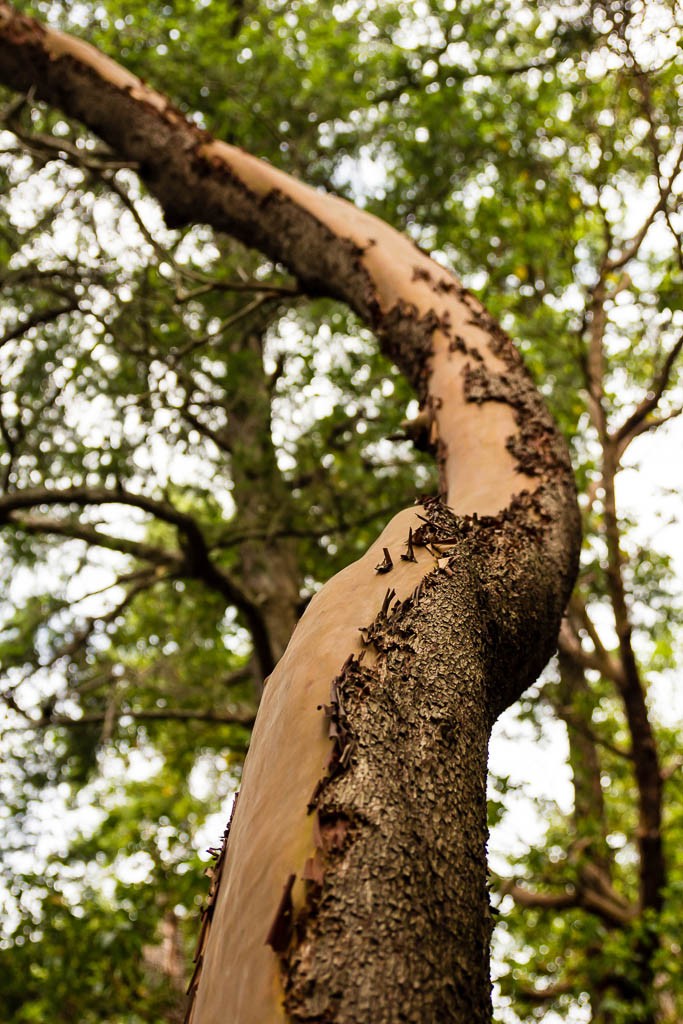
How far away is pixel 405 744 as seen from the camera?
124 centimetres

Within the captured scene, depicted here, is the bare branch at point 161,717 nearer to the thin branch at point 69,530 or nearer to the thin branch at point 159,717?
the thin branch at point 159,717

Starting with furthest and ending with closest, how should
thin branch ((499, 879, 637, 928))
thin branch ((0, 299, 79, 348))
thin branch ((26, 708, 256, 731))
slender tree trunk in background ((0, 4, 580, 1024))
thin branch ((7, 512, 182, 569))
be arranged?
thin branch ((499, 879, 637, 928)) < thin branch ((26, 708, 256, 731)) < thin branch ((0, 299, 79, 348)) < thin branch ((7, 512, 182, 569)) < slender tree trunk in background ((0, 4, 580, 1024))

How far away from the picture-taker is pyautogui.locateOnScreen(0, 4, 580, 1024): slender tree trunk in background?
3.33 ft

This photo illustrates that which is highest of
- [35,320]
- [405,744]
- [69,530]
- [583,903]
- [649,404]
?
[35,320]

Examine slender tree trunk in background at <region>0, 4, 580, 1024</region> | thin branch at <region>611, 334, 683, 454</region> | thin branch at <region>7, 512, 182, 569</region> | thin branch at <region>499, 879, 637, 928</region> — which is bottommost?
slender tree trunk in background at <region>0, 4, 580, 1024</region>

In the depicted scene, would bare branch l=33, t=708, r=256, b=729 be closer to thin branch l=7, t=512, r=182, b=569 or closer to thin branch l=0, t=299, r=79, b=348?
thin branch l=7, t=512, r=182, b=569

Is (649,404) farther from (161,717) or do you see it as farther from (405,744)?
(405,744)

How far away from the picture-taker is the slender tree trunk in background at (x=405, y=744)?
101 centimetres

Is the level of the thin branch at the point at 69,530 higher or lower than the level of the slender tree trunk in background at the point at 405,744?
A: higher

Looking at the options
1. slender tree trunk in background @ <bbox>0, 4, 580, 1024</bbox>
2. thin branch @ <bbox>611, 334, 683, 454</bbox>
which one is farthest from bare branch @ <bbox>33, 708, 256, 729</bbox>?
slender tree trunk in background @ <bbox>0, 4, 580, 1024</bbox>

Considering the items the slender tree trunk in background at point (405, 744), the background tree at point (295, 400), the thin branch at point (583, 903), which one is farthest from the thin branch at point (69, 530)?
the thin branch at point (583, 903)

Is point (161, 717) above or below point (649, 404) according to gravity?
below

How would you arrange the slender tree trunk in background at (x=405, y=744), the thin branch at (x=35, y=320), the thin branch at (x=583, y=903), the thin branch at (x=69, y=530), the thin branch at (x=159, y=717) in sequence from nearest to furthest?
the slender tree trunk in background at (x=405, y=744), the thin branch at (x=69, y=530), the thin branch at (x=35, y=320), the thin branch at (x=159, y=717), the thin branch at (x=583, y=903)

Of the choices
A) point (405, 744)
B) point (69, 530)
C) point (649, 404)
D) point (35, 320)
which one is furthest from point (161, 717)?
point (405, 744)
